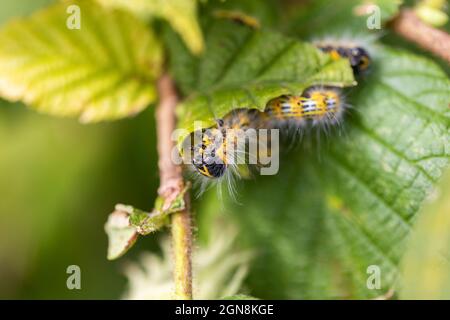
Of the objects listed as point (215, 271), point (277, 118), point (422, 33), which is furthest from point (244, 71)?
point (215, 271)

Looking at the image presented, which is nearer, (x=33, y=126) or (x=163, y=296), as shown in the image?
(x=163, y=296)

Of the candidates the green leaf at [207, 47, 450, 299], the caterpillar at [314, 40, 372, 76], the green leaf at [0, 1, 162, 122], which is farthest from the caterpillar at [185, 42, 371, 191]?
the green leaf at [0, 1, 162, 122]

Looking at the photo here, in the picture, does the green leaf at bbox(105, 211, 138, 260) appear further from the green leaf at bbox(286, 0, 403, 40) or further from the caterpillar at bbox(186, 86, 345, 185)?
the green leaf at bbox(286, 0, 403, 40)

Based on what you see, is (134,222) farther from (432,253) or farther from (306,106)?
(432,253)

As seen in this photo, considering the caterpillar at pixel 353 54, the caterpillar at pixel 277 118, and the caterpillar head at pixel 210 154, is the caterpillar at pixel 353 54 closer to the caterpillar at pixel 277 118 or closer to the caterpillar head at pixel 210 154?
the caterpillar at pixel 277 118
